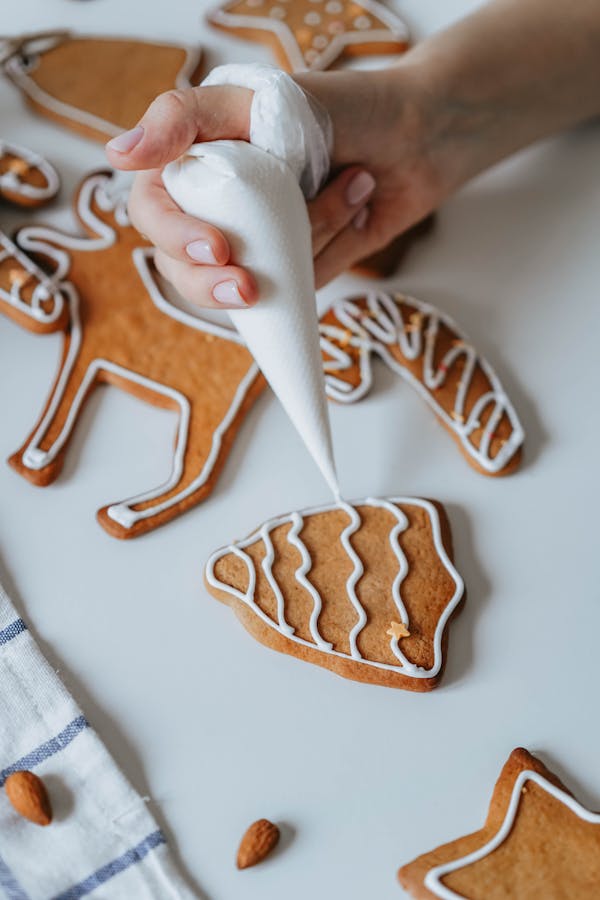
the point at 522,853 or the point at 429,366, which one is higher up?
the point at 429,366

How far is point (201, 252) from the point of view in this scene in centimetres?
80

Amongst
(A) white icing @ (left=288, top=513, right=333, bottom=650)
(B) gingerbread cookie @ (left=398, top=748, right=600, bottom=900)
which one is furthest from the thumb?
(B) gingerbread cookie @ (left=398, top=748, right=600, bottom=900)

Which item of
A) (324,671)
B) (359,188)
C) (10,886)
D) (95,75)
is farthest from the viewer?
(95,75)

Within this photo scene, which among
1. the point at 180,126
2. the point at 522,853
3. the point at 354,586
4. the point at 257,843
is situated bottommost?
the point at 522,853

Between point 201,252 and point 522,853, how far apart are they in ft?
1.68

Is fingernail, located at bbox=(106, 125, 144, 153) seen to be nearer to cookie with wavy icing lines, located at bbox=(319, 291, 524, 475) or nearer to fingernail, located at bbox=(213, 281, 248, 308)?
fingernail, located at bbox=(213, 281, 248, 308)

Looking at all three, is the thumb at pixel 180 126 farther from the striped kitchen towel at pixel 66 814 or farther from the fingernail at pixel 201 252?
the striped kitchen towel at pixel 66 814

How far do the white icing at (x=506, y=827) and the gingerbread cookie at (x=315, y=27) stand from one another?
2.84ft

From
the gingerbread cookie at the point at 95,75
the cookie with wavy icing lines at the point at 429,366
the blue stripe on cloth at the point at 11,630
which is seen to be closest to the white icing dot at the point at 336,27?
the gingerbread cookie at the point at 95,75

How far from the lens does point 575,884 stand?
2.39 ft

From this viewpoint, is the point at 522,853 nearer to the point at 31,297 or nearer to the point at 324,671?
the point at 324,671

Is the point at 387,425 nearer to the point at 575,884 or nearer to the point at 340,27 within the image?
the point at 575,884

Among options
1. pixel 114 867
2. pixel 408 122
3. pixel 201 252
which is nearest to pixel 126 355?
pixel 201 252

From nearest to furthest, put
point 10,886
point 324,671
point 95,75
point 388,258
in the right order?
point 10,886 < point 324,671 < point 388,258 < point 95,75
